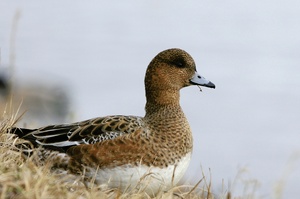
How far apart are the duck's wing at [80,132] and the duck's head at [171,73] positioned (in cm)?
41

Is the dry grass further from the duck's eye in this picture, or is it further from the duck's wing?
the duck's eye

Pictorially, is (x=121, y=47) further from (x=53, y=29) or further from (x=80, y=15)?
(x=80, y=15)

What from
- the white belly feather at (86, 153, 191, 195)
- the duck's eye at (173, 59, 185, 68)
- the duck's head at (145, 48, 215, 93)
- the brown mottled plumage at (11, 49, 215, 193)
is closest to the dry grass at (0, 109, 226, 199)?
the white belly feather at (86, 153, 191, 195)

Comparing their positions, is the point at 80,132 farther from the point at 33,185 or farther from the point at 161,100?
the point at 33,185

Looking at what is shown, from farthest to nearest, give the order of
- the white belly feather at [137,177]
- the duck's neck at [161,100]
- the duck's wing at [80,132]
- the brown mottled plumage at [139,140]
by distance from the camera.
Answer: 1. the duck's neck at [161,100]
2. the duck's wing at [80,132]
3. the brown mottled plumage at [139,140]
4. the white belly feather at [137,177]

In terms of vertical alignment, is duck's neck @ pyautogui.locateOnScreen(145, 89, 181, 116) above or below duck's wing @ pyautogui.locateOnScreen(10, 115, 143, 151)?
above

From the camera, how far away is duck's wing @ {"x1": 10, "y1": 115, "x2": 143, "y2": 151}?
5203 mm

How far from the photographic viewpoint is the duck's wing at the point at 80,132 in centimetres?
520

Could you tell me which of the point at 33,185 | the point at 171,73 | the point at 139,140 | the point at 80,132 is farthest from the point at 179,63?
the point at 33,185

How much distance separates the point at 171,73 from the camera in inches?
225

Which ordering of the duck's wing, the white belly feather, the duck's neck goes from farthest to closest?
the duck's neck < the duck's wing < the white belly feather

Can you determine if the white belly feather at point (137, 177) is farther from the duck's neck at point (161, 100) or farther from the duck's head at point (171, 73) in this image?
the duck's head at point (171, 73)

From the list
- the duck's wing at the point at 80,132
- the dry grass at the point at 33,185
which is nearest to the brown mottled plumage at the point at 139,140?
the duck's wing at the point at 80,132


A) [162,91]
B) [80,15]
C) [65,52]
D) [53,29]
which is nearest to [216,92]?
[65,52]
